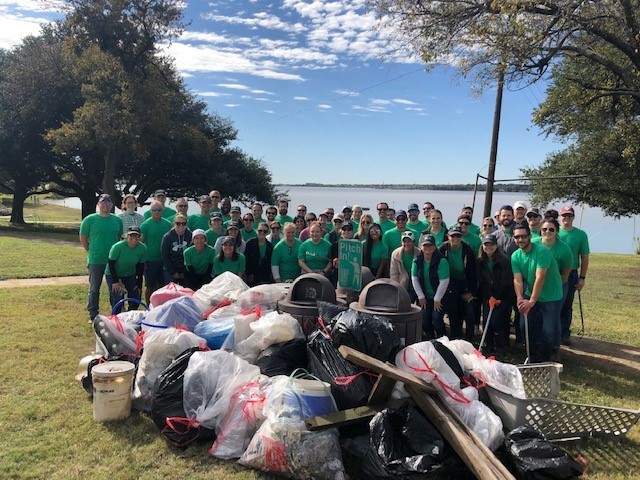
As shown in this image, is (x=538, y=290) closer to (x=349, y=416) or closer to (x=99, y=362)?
(x=349, y=416)

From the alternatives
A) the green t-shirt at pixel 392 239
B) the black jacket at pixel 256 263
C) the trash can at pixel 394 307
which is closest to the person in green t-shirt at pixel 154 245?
the black jacket at pixel 256 263

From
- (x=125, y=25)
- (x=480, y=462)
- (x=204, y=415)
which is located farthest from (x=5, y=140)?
(x=480, y=462)

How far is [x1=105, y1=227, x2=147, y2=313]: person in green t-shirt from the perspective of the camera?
263 inches

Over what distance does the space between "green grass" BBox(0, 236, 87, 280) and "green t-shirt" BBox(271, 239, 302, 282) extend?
746 centimetres

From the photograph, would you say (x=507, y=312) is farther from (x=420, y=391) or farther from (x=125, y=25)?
(x=125, y=25)

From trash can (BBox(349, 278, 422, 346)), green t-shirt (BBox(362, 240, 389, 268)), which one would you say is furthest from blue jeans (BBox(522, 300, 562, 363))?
green t-shirt (BBox(362, 240, 389, 268))

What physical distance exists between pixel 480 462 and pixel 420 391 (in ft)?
2.34

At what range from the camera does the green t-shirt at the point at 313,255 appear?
271 inches

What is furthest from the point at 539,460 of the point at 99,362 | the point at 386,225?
the point at 386,225

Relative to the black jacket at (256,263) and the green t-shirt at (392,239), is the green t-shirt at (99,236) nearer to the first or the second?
the black jacket at (256,263)

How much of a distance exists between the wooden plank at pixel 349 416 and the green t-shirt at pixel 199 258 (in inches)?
147

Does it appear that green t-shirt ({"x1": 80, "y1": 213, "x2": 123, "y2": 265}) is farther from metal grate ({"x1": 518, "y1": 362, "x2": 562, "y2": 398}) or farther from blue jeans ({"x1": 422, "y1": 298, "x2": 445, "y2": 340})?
metal grate ({"x1": 518, "y1": 362, "x2": 562, "y2": 398})

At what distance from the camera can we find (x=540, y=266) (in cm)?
543

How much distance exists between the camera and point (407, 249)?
6.62 m
